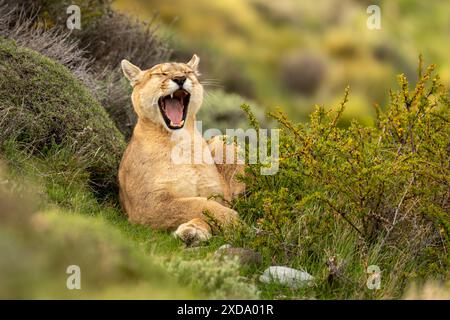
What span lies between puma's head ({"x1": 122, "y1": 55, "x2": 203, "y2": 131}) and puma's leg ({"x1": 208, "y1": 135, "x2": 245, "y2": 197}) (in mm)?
554

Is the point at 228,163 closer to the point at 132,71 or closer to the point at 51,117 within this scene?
the point at 132,71

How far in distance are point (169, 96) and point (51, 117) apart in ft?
4.58

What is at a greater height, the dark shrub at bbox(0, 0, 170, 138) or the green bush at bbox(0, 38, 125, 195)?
the dark shrub at bbox(0, 0, 170, 138)

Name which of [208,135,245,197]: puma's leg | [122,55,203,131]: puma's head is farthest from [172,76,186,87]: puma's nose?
[208,135,245,197]: puma's leg

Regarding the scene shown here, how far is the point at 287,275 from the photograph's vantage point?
267 inches

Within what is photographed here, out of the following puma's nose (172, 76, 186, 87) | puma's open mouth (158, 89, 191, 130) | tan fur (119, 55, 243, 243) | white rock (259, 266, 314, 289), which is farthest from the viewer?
puma's open mouth (158, 89, 191, 130)

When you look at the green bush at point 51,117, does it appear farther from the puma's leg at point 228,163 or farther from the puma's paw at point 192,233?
the puma's paw at point 192,233

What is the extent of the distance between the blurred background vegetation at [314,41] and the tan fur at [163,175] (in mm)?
23140

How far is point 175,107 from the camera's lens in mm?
8711

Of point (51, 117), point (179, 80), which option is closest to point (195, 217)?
point (179, 80)

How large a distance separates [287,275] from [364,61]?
35189 millimetres

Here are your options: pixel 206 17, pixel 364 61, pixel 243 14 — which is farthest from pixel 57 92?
pixel 243 14

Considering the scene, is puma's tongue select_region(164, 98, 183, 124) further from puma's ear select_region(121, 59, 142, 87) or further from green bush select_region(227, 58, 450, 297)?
green bush select_region(227, 58, 450, 297)

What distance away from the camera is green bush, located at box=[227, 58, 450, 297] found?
7.40 meters
